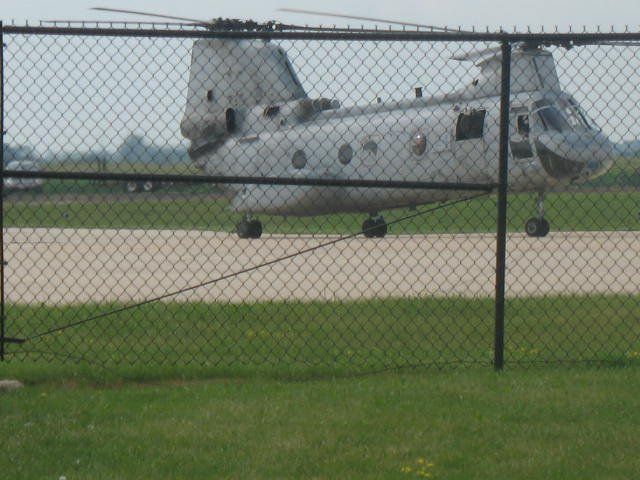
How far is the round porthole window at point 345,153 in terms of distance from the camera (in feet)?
73.5

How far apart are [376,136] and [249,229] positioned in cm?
303

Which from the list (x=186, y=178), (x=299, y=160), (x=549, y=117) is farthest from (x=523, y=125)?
(x=186, y=178)

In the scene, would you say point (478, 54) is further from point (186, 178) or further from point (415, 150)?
point (186, 178)

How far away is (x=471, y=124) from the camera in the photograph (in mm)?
20500

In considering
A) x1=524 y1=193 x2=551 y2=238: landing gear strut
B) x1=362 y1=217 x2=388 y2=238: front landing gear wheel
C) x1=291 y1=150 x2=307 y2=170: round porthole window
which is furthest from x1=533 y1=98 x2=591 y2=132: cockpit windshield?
x1=291 y1=150 x2=307 y2=170: round porthole window

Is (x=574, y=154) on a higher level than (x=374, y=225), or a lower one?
higher

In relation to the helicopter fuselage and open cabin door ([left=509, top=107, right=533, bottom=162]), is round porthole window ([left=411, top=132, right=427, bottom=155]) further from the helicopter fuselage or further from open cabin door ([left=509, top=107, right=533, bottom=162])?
open cabin door ([left=509, top=107, right=533, bottom=162])

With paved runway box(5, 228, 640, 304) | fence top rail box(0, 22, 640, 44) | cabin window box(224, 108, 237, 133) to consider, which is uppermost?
cabin window box(224, 108, 237, 133)

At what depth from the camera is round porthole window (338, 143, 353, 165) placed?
73.5 ft

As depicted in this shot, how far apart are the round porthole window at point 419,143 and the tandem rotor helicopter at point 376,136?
2cm

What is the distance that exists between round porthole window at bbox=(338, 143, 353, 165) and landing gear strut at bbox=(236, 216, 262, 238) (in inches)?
80.3

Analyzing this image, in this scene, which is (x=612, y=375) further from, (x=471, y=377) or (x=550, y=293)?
(x=550, y=293)

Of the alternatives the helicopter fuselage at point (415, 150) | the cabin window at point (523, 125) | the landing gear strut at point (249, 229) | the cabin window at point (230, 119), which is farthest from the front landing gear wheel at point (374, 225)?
the cabin window at point (230, 119)

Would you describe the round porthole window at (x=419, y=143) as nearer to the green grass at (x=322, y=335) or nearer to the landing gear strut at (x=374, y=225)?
the landing gear strut at (x=374, y=225)
